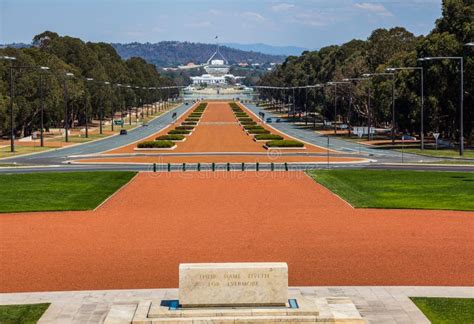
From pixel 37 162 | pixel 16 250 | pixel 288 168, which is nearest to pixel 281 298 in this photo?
pixel 16 250

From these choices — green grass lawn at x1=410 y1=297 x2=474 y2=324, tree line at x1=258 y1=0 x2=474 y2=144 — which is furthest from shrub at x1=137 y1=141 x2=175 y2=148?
green grass lawn at x1=410 y1=297 x2=474 y2=324

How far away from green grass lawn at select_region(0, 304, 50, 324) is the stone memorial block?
15.5 ft

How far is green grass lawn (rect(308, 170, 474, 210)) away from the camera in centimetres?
4394

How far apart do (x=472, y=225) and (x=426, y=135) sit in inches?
3293

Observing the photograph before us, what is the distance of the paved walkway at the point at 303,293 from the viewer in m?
21.2

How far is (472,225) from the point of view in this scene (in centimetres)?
3625

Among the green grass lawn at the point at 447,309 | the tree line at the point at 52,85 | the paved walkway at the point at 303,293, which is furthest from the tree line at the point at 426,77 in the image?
the green grass lawn at the point at 447,309

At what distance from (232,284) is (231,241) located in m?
13.0

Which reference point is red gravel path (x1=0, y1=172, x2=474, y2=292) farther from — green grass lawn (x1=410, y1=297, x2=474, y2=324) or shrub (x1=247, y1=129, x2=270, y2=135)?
shrub (x1=247, y1=129, x2=270, y2=135)

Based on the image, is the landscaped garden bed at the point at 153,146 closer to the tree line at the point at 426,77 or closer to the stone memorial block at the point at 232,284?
the tree line at the point at 426,77

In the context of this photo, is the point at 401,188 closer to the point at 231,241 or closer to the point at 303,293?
the point at 231,241

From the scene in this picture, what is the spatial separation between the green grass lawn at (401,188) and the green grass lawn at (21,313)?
24.6m

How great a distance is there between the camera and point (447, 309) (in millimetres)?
21984

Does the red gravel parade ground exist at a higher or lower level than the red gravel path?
higher
